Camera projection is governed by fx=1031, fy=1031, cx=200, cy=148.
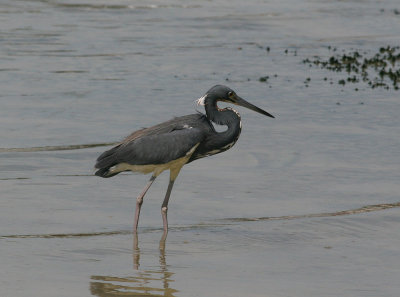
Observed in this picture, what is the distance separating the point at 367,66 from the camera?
2025 cm

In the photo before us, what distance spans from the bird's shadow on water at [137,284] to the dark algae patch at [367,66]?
34.7 feet

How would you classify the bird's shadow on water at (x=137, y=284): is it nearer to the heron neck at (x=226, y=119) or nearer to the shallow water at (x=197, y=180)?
the shallow water at (x=197, y=180)

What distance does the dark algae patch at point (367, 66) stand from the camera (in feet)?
A: 60.5

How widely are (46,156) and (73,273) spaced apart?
4748mm

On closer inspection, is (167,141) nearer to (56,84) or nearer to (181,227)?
(181,227)

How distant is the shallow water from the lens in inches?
307

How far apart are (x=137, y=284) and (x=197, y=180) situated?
3.74 m

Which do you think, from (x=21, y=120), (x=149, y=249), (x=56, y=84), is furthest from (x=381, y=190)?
(x=56, y=84)

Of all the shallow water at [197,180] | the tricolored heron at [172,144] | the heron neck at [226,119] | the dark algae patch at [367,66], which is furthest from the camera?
the dark algae patch at [367,66]

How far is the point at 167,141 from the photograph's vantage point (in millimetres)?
9508

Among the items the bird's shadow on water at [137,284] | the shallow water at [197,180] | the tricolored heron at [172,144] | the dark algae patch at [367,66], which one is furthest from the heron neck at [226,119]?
the dark algae patch at [367,66]

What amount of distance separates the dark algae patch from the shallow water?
1.26 feet

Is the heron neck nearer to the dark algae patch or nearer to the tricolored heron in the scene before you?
the tricolored heron

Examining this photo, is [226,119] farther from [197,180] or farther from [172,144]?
[197,180]
